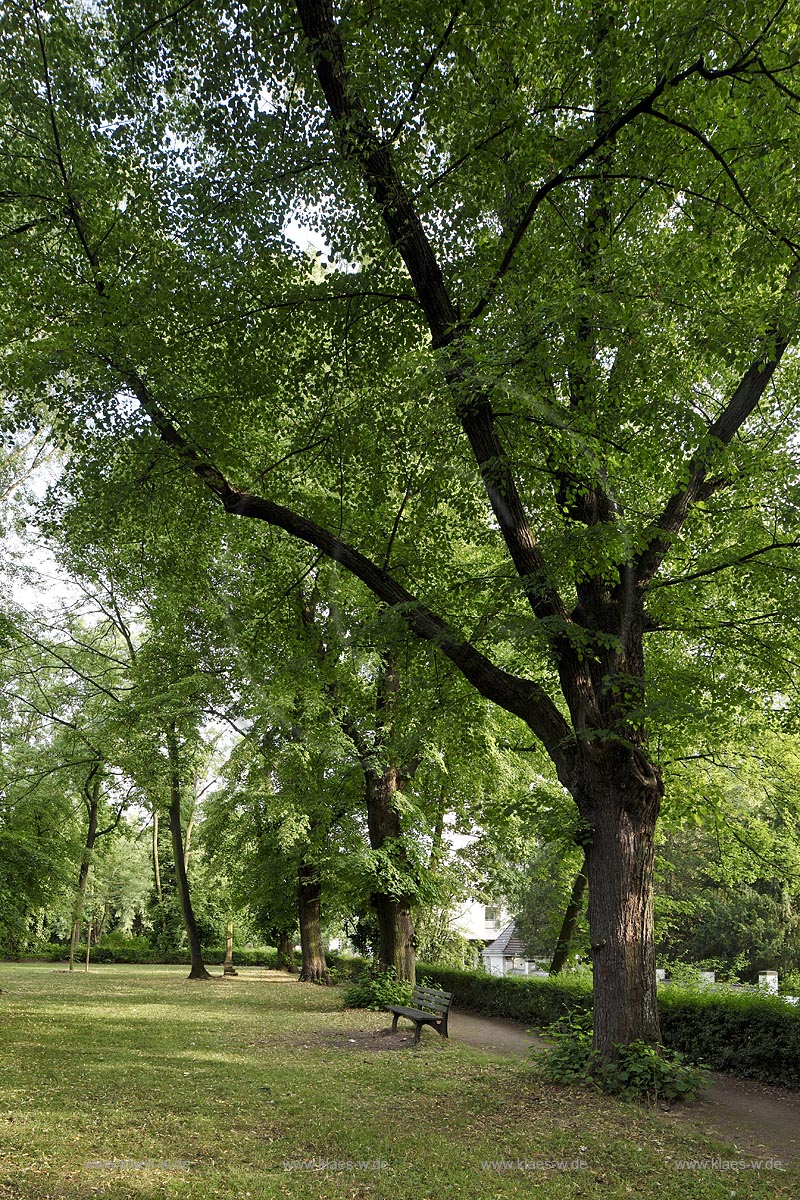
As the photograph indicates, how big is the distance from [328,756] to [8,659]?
12301mm

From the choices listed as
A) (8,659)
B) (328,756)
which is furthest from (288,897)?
(8,659)

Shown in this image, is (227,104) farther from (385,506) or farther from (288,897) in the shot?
(288,897)

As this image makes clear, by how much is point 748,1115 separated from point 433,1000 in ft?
18.9

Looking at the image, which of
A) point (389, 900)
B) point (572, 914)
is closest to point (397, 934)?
point (389, 900)

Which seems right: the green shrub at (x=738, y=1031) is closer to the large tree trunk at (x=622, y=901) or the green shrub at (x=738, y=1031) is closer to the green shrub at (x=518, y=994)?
the green shrub at (x=518, y=994)

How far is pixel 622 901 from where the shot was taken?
7496 millimetres

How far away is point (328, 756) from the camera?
17750 mm

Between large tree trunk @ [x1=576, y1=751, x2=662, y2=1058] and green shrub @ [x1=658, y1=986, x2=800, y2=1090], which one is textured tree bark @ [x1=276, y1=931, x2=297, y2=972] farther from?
large tree trunk @ [x1=576, y1=751, x2=662, y2=1058]

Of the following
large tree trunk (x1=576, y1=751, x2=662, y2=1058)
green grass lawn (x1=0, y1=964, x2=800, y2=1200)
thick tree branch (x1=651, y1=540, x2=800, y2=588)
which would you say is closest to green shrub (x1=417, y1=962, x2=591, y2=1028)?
green grass lawn (x1=0, y1=964, x2=800, y2=1200)

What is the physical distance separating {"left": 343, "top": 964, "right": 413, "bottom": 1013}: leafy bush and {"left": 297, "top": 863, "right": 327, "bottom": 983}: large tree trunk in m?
6.11

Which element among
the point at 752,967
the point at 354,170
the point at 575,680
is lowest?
the point at 752,967

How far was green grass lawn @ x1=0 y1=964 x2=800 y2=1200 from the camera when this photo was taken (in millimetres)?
4941

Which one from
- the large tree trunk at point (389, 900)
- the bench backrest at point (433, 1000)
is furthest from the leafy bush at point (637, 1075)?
the large tree trunk at point (389, 900)

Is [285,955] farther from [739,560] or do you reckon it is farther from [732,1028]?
[739,560]
